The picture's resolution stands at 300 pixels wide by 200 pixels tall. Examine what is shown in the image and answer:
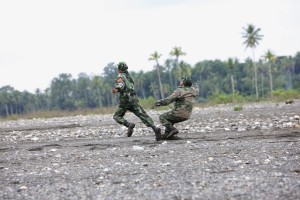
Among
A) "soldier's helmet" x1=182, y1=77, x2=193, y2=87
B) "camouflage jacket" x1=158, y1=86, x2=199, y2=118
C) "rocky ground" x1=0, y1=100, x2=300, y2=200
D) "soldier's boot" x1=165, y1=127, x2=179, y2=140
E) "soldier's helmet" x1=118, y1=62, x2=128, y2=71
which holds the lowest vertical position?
"rocky ground" x1=0, y1=100, x2=300, y2=200

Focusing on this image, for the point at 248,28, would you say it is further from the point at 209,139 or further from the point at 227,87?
the point at 209,139

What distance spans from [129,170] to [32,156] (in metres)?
2.98

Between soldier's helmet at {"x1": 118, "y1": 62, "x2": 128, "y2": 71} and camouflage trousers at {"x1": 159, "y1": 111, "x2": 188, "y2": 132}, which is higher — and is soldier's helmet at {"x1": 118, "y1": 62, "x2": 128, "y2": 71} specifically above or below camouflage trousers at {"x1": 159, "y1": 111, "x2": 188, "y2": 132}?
above

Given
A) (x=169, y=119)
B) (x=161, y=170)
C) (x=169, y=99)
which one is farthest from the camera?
(x=169, y=119)

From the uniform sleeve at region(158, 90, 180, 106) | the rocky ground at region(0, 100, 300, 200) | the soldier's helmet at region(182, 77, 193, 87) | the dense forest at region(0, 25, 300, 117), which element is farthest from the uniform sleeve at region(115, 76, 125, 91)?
the dense forest at region(0, 25, 300, 117)

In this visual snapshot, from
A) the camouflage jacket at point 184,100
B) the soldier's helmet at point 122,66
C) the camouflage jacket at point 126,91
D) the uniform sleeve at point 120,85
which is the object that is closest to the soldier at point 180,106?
the camouflage jacket at point 184,100

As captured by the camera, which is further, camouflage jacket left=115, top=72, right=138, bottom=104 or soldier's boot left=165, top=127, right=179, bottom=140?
camouflage jacket left=115, top=72, right=138, bottom=104

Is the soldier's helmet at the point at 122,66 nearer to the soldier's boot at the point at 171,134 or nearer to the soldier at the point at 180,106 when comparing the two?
the soldier at the point at 180,106

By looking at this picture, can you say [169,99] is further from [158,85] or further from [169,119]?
[158,85]

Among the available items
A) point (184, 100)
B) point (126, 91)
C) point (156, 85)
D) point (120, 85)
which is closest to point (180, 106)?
point (184, 100)

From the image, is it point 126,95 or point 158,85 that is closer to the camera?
point 126,95

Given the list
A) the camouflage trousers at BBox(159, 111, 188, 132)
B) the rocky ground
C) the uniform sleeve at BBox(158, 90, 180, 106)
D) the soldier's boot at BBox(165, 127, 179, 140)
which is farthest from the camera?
the camouflage trousers at BBox(159, 111, 188, 132)

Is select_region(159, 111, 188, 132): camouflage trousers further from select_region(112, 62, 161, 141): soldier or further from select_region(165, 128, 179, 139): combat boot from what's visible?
select_region(112, 62, 161, 141): soldier

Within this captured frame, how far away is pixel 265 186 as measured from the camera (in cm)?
488
